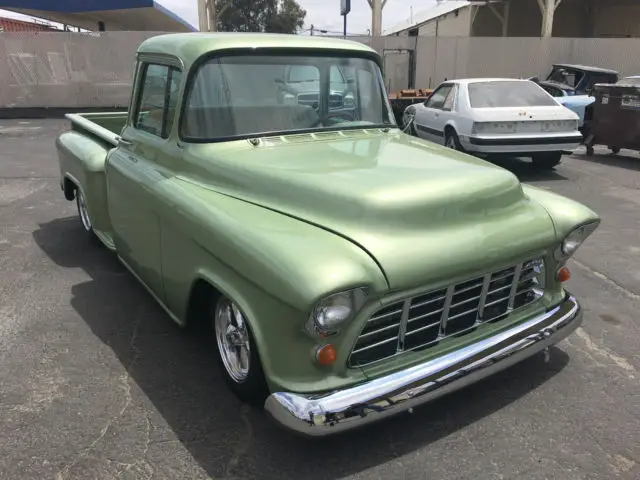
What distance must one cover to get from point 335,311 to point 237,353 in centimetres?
87

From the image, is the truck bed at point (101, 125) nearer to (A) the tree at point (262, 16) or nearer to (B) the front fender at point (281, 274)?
(B) the front fender at point (281, 274)

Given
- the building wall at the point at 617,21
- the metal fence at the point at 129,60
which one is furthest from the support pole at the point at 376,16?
the building wall at the point at 617,21

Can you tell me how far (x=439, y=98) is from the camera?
10188mm

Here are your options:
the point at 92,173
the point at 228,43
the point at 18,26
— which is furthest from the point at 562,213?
the point at 18,26

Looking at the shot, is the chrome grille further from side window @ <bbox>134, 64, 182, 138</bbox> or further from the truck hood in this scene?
side window @ <bbox>134, 64, 182, 138</bbox>

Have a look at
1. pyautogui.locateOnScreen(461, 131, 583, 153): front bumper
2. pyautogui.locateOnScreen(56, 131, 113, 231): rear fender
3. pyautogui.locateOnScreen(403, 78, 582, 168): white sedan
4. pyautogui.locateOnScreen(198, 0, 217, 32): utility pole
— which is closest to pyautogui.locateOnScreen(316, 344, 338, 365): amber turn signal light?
pyautogui.locateOnScreen(56, 131, 113, 231): rear fender

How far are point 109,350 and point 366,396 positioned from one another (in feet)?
6.32

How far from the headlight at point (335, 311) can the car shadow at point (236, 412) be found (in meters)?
0.68

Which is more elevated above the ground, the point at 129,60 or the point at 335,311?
the point at 129,60

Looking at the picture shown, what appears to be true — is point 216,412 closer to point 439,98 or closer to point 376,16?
point 439,98

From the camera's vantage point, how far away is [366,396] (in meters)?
2.32

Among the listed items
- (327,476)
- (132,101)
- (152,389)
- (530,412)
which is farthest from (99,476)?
(132,101)

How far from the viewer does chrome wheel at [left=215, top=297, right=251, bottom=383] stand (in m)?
2.82

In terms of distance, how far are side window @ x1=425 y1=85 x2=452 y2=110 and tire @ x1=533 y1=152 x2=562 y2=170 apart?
1854 mm
